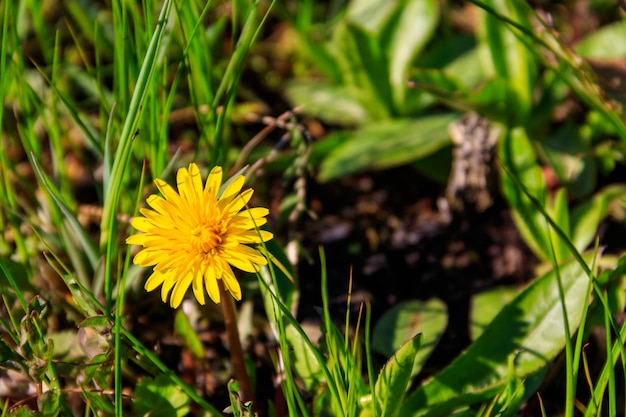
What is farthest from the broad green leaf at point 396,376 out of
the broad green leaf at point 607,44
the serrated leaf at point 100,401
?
the broad green leaf at point 607,44

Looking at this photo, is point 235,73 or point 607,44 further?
point 607,44

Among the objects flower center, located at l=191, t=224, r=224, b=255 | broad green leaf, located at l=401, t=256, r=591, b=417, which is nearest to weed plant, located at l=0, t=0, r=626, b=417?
broad green leaf, located at l=401, t=256, r=591, b=417

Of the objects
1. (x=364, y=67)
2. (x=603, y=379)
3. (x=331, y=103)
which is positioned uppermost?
(x=364, y=67)

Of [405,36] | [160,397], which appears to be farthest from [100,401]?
[405,36]

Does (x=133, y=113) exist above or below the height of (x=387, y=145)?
above

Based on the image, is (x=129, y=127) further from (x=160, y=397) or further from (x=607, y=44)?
(x=607, y=44)

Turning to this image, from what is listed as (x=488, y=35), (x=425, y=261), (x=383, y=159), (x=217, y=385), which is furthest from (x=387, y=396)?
(x=488, y=35)

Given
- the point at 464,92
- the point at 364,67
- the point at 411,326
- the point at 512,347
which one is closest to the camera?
the point at 512,347
